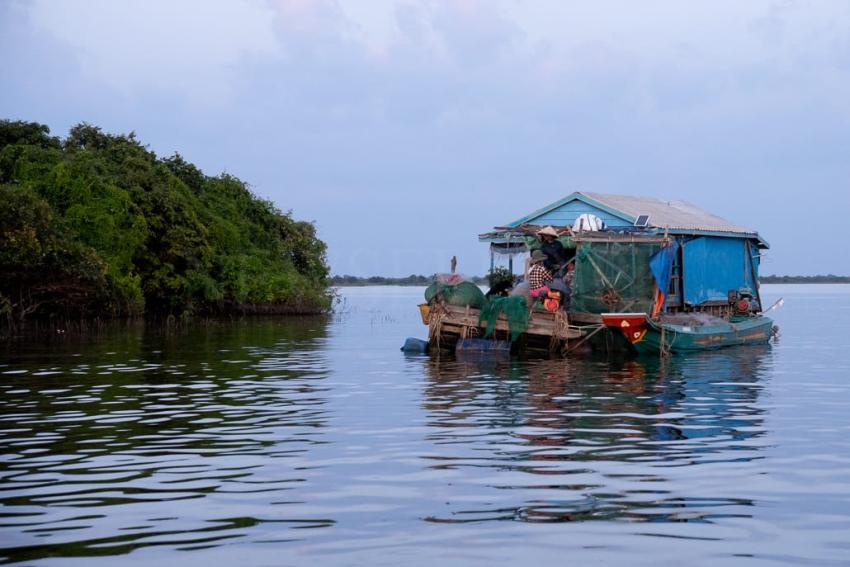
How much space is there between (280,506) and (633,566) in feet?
9.18

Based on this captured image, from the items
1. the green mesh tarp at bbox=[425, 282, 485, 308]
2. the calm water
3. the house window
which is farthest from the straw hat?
the calm water

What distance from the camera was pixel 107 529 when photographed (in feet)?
24.2

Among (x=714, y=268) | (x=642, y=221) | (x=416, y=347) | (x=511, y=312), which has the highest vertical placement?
(x=642, y=221)

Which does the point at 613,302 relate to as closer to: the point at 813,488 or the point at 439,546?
the point at 813,488

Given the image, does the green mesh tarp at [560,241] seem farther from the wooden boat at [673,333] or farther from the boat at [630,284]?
the wooden boat at [673,333]

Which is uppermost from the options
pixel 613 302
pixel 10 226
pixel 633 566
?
pixel 10 226

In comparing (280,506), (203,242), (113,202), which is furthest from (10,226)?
→ (280,506)

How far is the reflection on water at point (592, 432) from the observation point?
8.09 meters

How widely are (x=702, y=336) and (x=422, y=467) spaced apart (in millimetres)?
15874

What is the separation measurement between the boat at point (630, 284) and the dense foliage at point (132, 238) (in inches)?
491

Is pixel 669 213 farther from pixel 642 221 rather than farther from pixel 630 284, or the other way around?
pixel 630 284

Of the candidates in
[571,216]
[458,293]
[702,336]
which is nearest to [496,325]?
[458,293]

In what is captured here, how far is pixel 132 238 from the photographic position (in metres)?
36.5

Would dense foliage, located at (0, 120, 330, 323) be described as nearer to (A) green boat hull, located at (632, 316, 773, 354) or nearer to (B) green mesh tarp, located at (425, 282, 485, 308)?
(B) green mesh tarp, located at (425, 282, 485, 308)
